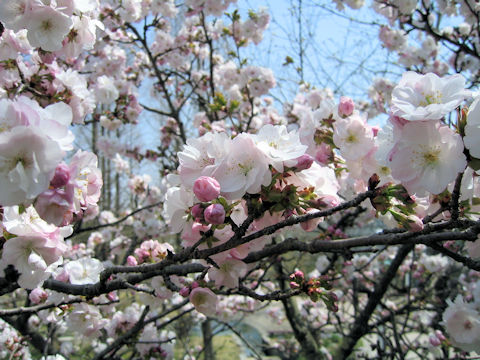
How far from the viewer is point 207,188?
35.4 inches

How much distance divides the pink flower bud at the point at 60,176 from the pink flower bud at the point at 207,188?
1.02 ft

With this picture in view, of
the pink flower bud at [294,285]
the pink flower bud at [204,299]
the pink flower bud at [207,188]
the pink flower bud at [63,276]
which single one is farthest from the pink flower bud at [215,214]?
the pink flower bud at [63,276]

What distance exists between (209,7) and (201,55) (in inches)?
85.4

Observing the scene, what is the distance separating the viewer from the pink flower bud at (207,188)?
0.90 meters

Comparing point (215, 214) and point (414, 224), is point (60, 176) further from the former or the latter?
point (414, 224)

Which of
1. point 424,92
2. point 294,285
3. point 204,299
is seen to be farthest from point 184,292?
point 424,92

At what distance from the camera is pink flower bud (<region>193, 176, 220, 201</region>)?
896 mm

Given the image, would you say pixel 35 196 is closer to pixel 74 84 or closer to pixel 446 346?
pixel 74 84

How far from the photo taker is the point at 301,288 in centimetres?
128

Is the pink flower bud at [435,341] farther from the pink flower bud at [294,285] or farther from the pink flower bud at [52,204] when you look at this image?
the pink flower bud at [52,204]

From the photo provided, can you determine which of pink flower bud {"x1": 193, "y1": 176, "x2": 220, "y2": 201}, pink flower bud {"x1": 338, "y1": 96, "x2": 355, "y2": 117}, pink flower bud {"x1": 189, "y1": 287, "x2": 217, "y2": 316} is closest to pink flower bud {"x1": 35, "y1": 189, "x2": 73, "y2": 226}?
pink flower bud {"x1": 193, "y1": 176, "x2": 220, "y2": 201}

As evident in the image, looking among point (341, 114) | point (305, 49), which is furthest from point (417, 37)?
point (341, 114)

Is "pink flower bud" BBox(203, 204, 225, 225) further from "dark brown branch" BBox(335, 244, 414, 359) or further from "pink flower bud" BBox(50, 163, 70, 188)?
"dark brown branch" BBox(335, 244, 414, 359)

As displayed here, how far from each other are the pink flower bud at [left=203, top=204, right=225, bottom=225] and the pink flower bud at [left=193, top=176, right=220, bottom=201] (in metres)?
0.04
